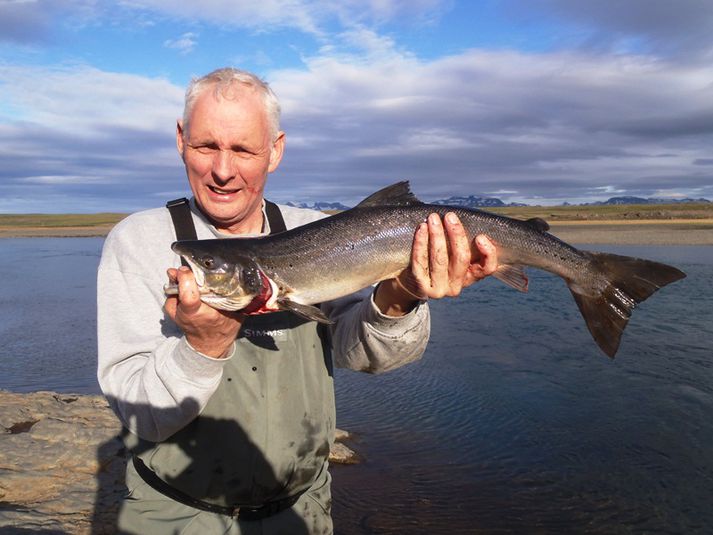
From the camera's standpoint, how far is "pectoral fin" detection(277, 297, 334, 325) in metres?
3.26

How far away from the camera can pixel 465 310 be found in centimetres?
1845

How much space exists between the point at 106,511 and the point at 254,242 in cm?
401

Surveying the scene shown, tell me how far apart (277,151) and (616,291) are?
2660 mm

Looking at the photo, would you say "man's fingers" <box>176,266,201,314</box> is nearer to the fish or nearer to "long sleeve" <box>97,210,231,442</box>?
"long sleeve" <box>97,210,231,442</box>

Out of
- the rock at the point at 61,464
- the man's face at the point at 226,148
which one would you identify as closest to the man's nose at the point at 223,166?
the man's face at the point at 226,148

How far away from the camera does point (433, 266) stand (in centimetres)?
367

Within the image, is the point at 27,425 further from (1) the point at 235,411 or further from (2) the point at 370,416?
(1) the point at 235,411

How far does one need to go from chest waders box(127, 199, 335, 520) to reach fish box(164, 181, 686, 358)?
0.75 ft

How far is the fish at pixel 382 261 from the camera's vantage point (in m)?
3.46

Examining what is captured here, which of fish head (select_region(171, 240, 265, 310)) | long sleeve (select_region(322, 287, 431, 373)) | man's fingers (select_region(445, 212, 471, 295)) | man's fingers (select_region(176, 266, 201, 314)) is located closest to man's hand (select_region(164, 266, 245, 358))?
man's fingers (select_region(176, 266, 201, 314))

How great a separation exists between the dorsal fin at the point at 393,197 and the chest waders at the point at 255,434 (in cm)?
106

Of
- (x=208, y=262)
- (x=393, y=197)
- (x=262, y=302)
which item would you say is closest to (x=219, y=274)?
(x=208, y=262)

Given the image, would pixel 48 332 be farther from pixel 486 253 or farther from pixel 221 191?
pixel 486 253

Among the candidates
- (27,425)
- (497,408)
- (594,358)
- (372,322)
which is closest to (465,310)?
(594,358)
